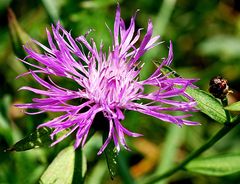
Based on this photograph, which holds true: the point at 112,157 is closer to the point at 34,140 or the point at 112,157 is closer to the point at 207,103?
the point at 34,140

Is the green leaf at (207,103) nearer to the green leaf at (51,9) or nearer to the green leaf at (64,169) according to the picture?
the green leaf at (64,169)

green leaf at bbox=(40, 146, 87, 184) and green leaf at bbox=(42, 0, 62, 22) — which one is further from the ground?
green leaf at bbox=(42, 0, 62, 22)

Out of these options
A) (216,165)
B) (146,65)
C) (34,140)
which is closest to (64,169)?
(34,140)

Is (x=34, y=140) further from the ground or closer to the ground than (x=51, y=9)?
closer to the ground

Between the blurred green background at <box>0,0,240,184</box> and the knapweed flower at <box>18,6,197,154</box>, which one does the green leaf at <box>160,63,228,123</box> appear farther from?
the blurred green background at <box>0,0,240,184</box>

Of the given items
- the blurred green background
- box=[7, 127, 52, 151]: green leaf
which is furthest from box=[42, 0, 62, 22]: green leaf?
box=[7, 127, 52, 151]: green leaf

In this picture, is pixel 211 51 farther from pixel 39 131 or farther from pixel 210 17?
pixel 39 131

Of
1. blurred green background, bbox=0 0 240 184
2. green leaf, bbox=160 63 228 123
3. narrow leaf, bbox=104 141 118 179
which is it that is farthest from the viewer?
blurred green background, bbox=0 0 240 184
